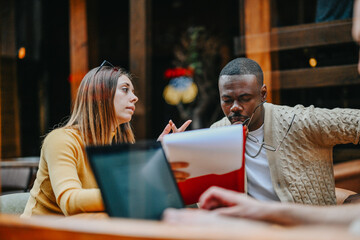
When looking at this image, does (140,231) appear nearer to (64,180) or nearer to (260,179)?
(64,180)

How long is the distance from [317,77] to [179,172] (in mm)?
1961

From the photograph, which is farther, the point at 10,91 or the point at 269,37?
the point at 10,91

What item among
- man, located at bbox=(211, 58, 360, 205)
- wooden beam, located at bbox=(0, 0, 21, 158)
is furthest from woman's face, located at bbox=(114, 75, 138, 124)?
wooden beam, located at bbox=(0, 0, 21, 158)

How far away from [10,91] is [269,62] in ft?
9.98

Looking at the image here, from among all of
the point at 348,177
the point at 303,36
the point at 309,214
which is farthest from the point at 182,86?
the point at 309,214

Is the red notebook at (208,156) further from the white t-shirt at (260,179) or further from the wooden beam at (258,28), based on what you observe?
the wooden beam at (258,28)

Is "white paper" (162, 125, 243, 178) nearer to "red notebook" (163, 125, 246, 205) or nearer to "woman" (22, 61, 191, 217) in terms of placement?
"red notebook" (163, 125, 246, 205)

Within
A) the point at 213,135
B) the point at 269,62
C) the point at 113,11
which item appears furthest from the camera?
the point at 113,11

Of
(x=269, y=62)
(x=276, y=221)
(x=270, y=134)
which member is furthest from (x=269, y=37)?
(x=276, y=221)

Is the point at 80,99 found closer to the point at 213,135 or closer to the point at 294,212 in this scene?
the point at 213,135

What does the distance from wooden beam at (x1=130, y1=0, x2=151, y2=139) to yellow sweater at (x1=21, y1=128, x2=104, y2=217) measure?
1.86 metres

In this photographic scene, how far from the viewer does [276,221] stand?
816mm

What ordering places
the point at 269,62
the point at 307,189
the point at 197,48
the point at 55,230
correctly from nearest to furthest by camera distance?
the point at 55,230 → the point at 307,189 → the point at 269,62 → the point at 197,48

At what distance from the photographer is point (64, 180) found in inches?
56.9
